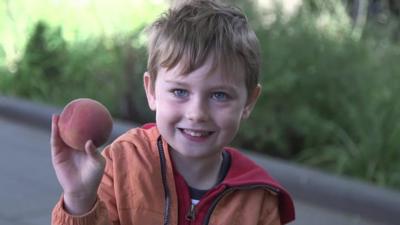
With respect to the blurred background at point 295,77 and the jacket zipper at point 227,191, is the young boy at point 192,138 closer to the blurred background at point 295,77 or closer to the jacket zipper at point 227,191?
the jacket zipper at point 227,191

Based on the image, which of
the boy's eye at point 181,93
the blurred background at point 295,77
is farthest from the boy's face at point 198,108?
the blurred background at point 295,77

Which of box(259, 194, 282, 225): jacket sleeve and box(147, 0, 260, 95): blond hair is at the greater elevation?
box(147, 0, 260, 95): blond hair

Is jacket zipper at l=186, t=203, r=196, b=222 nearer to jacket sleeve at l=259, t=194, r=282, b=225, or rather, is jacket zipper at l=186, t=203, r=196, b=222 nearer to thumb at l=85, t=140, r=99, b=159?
jacket sleeve at l=259, t=194, r=282, b=225

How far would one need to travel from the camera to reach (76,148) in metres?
2.04

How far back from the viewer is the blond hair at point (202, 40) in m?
2.31

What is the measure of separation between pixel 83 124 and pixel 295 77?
4.97 m

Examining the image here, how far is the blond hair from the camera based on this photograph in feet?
7.57

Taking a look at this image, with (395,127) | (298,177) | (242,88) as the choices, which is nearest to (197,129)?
(242,88)

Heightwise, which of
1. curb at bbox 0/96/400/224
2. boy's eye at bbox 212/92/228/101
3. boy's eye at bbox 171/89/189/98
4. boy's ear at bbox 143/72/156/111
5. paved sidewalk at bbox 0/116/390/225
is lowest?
paved sidewalk at bbox 0/116/390/225

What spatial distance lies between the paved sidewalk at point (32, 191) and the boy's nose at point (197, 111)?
324cm

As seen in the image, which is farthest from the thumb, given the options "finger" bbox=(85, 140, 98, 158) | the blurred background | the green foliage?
the green foliage

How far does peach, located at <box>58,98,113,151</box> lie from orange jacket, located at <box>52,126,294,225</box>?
0.33m

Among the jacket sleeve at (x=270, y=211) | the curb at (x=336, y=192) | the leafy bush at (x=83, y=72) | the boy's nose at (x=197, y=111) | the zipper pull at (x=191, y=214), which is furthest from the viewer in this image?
the leafy bush at (x=83, y=72)

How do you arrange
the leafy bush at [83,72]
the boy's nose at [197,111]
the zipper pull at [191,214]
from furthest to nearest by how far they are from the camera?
1. the leafy bush at [83,72]
2. the zipper pull at [191,214]
3. the boy's nose at [197,111]
